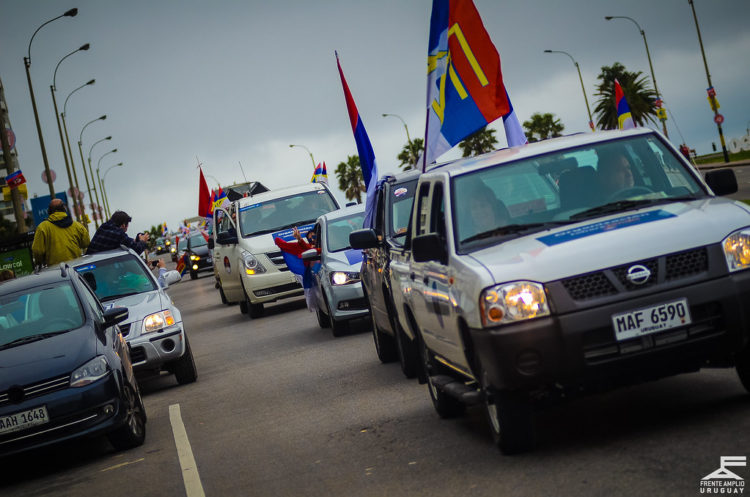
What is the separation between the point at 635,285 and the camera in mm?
6223

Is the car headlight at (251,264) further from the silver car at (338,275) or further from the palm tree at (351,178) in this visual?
the palm tree at (351,178)

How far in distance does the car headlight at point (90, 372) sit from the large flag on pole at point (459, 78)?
3.41m

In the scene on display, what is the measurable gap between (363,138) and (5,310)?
210 inches

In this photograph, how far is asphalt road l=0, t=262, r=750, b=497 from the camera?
6.12 metres

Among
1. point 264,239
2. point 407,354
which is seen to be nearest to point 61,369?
point 407,354

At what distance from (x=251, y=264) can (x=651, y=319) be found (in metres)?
15.4

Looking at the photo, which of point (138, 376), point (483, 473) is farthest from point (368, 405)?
point (138, 376)

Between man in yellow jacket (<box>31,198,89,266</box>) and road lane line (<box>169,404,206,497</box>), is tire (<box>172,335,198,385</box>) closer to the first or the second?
road lane line (<box>169,404,206,497</box>)

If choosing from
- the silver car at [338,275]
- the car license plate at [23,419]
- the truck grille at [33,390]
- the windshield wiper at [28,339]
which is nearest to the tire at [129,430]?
the truck grille at [33,390]

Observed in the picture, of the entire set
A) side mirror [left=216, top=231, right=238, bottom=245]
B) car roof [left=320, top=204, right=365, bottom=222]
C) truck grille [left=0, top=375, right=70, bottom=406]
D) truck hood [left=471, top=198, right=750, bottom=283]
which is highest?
side mirror [left=216, top=231, right=238, bottom=245]

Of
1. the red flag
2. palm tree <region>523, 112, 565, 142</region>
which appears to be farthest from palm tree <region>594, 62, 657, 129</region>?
the red flag

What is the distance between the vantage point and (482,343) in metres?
6.30

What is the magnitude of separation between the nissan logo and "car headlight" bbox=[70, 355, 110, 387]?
16.2 ft

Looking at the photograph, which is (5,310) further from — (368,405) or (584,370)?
(584,370)
